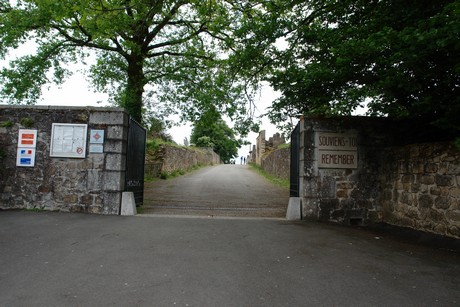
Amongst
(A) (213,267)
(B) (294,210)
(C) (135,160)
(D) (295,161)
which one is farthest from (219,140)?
(A) (213,267)

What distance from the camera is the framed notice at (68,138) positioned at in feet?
24.5

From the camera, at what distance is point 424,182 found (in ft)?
19.3

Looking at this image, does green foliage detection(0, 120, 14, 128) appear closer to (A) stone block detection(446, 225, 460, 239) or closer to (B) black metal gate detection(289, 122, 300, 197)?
(B) black metal gate detection(289, 122, 300, 197)

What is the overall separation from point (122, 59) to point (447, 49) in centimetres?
1317

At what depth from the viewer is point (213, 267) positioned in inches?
151

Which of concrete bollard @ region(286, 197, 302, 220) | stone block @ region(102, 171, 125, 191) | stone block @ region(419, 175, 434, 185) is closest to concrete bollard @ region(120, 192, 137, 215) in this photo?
stone block @ region(102, 171, 125, 191)

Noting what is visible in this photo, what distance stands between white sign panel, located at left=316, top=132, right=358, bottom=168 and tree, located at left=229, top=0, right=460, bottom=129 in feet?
2.56

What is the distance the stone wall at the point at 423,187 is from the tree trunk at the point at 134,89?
32.4 feet

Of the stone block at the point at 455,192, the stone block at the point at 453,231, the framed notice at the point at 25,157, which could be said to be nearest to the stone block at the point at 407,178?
the stone block at the point at 455,192

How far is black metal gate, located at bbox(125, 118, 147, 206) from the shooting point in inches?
309

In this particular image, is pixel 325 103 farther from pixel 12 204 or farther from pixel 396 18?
pixel 12 204

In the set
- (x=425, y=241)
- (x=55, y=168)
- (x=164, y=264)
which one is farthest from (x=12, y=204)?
(x=425, y=241)

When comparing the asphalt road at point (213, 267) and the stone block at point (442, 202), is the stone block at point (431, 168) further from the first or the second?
the asphalt road at point (213, 267)

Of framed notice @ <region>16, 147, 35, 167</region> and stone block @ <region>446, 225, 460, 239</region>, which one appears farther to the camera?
framed notice @ <region>16, 147, 35, 167</region>
